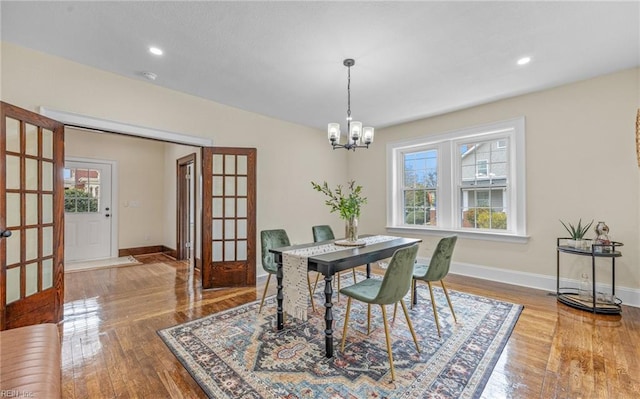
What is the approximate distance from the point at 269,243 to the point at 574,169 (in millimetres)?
3746

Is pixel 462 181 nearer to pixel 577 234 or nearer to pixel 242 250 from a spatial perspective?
pixel 577 234

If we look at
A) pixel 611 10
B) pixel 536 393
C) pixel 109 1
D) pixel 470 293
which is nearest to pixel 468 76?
pixel 611 10

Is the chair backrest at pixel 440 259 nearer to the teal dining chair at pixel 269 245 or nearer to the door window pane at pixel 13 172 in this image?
the teal dining chair at pixel 269 245

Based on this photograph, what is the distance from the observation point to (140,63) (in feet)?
9.37

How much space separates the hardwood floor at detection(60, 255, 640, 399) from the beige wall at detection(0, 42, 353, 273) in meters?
1.71

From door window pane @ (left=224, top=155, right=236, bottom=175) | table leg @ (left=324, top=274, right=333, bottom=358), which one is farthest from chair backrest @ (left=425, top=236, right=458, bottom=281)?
door window pane @ (left=224, top=155, right=236, bottom=175)

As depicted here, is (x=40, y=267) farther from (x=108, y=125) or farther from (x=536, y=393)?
(x=536, y=393)

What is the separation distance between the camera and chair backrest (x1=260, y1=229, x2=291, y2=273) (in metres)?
3.03

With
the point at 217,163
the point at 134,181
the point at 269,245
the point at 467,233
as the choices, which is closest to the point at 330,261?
the point at 269,245

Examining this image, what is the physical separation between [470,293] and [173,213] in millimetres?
5659

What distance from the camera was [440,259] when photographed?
2.52m

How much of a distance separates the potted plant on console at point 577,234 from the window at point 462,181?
0.46 meters

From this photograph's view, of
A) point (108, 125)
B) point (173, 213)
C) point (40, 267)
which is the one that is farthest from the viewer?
point (173, 213)

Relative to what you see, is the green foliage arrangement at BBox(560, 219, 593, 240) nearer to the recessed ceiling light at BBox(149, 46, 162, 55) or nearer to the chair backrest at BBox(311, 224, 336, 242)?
the chair backrest at BBox(311, 224, 336, 242)
